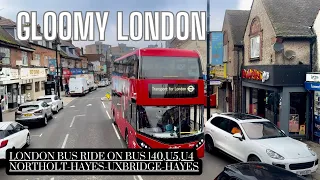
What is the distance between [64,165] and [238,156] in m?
6.01

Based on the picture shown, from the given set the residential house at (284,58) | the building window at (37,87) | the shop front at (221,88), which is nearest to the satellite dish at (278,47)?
the residential house at (284,58)

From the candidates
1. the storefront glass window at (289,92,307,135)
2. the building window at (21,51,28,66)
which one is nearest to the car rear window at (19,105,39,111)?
the storefront glass window at (289,92,307,135)

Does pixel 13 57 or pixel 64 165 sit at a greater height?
pixel 13 57

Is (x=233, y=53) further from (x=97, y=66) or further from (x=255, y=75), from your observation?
(x=97, y=66)

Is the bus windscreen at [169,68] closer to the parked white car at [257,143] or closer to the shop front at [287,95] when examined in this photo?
the parked white car at [257,143]

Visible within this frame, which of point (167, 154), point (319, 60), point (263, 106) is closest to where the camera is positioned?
point (167, 154)

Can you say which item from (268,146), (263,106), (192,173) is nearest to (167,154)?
(192,173)

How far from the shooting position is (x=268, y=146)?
8703mm

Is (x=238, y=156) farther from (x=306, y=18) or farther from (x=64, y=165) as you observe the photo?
(x=306, y=18)

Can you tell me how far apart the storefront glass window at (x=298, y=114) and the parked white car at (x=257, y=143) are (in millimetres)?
4528

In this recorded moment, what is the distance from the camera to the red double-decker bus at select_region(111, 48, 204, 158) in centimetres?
934

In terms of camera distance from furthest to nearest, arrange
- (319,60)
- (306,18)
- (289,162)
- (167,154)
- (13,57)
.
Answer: (13,57) < (306,18) < (319,60) < (167,154) < (289,162)

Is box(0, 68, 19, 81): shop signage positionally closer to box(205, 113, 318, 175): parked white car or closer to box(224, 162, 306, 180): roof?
box(205, 113, 318, 175): parked white car

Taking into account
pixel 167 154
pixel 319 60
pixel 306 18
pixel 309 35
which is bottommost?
pixel 167 154
